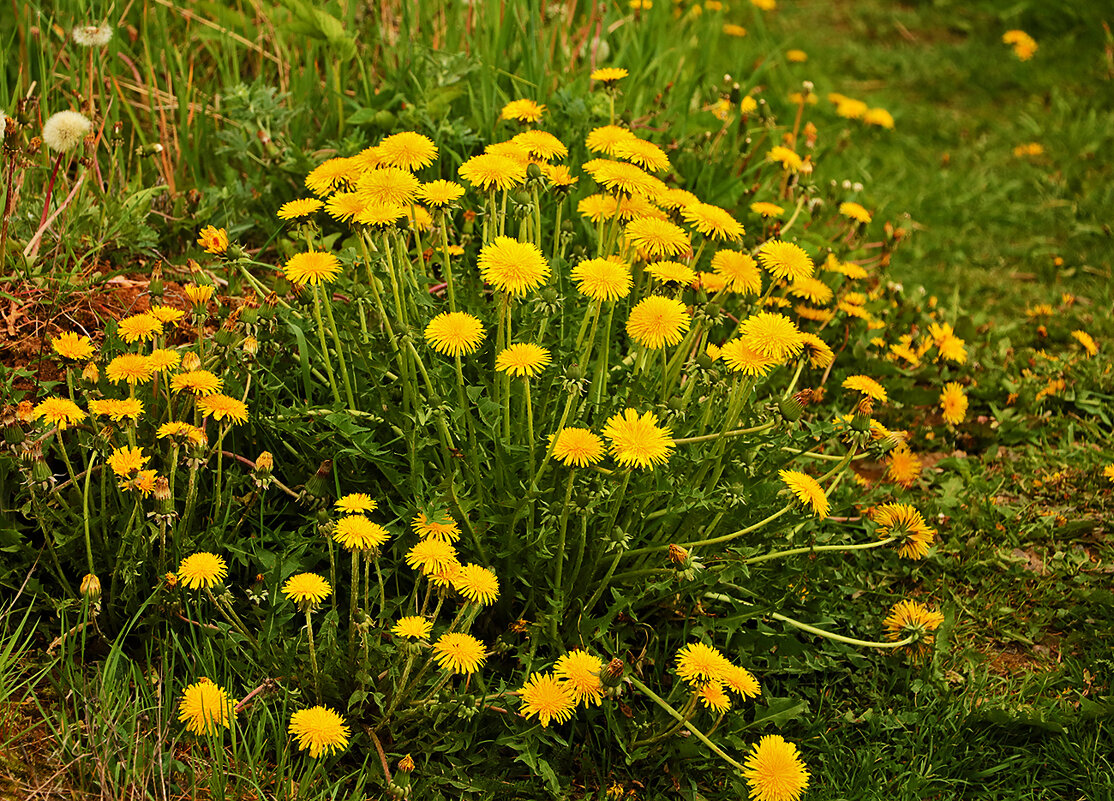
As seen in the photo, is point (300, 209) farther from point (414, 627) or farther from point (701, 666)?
point (701, 666)

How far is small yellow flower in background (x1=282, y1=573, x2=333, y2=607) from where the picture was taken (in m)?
1.67

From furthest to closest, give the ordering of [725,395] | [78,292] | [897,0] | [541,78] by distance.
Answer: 1. [897,0]
2. [541,78]
3. [78,292]
4. [725,395]

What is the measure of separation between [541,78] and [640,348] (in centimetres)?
137

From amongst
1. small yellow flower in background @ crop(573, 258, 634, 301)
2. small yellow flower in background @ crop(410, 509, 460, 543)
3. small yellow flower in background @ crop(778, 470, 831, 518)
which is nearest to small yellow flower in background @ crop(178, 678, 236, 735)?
small yellow flower in background @ crop(410, 509, 460, 543)

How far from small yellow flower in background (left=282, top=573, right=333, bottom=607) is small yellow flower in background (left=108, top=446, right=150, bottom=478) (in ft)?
1.13

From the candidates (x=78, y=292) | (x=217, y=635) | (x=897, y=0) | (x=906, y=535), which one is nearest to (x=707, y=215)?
(x=906, y=535)

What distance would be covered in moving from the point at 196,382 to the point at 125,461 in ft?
0.60

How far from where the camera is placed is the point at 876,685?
6.94 ft

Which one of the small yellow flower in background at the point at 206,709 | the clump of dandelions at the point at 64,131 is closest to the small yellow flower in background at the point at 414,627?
the small yellow flower in background at the point at 206,709

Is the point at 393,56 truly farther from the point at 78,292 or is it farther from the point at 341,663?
the point at 341,663

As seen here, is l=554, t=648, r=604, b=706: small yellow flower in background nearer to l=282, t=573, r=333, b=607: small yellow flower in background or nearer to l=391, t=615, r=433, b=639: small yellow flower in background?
l=391, t=615, r=433, b=639: small yellow flower in background

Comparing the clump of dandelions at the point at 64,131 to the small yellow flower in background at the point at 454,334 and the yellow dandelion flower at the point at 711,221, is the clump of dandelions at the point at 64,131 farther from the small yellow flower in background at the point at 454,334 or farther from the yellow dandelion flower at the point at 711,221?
the yellow dandelion flower at the point at 711,221

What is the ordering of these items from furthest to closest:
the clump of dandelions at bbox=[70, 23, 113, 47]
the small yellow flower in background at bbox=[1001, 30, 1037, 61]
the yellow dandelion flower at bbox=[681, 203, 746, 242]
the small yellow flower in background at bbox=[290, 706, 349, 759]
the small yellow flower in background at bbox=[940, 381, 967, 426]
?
the small yellow flower in background at bbox=[1001, 30, 1037, 61] < the small yellow flower in background at bbox=[940, 381, 967, 426] < the clump of dandelions at bbox=[70, 23, 113, 47] < the yellow dandelion flower at bbox=[681, 203, 746, 242] < the small yellow flower in background at bbox=[290, 706, 349, 759]

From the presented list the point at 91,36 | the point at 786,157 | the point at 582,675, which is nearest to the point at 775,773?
the point at 582,675
